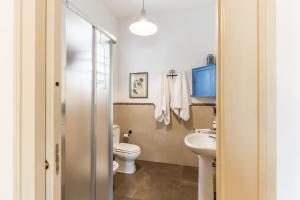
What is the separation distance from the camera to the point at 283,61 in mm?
513

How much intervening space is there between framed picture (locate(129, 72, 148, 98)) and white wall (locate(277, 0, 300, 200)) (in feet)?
9.32

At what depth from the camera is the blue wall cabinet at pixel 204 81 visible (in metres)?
2.64

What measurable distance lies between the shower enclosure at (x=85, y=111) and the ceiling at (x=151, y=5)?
147 cm

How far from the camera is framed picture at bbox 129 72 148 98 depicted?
333 cm

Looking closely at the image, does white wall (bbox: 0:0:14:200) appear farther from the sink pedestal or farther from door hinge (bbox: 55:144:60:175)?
the sink pedestal

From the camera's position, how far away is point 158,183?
8.31ft

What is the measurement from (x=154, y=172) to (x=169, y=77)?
5.10ft

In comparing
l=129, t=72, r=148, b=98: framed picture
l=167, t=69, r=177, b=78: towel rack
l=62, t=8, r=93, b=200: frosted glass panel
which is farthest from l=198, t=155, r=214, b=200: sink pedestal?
l=129, t=72, r=148, b=98: framed picture

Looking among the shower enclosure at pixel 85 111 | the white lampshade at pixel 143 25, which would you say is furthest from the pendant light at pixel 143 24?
the shower enclosure at pixel 85 111

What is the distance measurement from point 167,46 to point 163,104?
1.00 m

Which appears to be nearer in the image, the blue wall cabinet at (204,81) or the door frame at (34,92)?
the door frame at (34,92)

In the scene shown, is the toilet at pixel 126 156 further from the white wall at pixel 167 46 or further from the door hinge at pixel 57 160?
the door hinge at pixel 57 160

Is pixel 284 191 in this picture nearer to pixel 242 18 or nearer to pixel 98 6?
pixel 242 18

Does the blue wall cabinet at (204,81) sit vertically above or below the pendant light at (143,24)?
below
